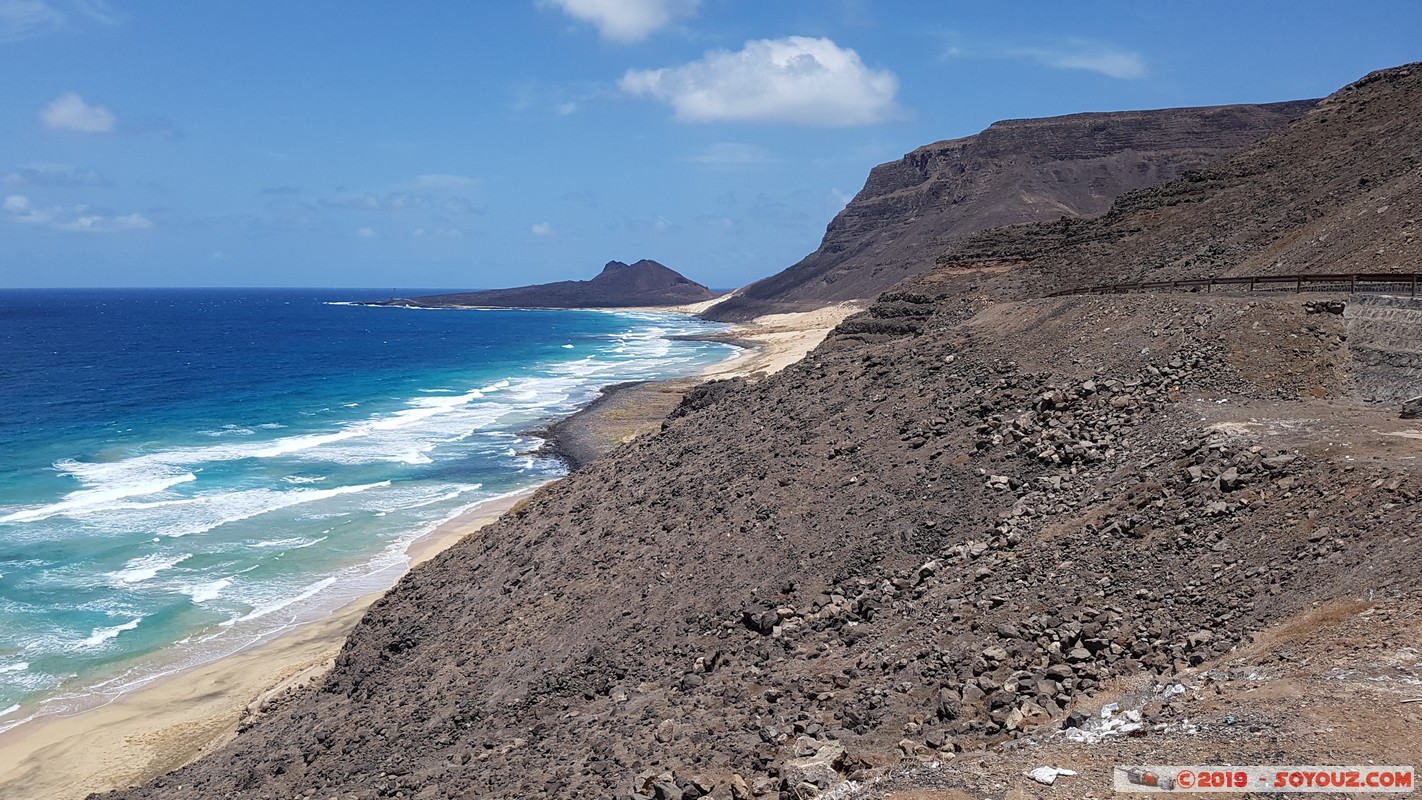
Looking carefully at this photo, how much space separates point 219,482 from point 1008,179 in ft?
397

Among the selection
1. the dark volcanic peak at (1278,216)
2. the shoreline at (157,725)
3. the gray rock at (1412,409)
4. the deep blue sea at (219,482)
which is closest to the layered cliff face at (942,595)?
the gray rock at (1412,409)

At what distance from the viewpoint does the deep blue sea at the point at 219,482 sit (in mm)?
26984

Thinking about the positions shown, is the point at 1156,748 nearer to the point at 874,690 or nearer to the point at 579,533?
the point at 874,690

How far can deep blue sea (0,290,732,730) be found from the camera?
27.0m

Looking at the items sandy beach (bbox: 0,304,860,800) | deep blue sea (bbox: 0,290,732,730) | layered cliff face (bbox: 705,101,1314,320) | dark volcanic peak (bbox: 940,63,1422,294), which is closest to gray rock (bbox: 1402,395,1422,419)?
dark volcanic peak (bbox: 940,63,1422,294)

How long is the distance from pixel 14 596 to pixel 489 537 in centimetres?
1536

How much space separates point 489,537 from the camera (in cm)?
2577

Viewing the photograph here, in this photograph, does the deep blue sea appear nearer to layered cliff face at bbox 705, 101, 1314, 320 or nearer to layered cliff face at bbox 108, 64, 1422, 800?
layered cliff face at bbox 108, 64, 1422, 800

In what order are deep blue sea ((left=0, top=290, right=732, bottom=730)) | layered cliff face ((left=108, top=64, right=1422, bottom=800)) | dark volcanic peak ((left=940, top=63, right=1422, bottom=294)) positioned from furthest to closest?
deep blue sea ((left=0, top=290, right=732, bottom=730)) → dark volcanic peak ((left=940, top=63, right=1422, bottom=294)) → layered cliff face ((left=108, top=64, right=1422, bottom=800))

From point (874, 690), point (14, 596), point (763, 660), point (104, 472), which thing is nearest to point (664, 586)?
point (763, 660)

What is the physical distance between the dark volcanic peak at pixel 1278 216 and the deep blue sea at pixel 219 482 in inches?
932

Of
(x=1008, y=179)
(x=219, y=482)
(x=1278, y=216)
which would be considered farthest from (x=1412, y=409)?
(x=1008, y=179)

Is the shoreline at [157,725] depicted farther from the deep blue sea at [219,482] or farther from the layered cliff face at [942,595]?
the layered cliff face at [942,595]

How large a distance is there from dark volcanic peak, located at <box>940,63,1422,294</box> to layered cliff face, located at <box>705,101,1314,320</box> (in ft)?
275
